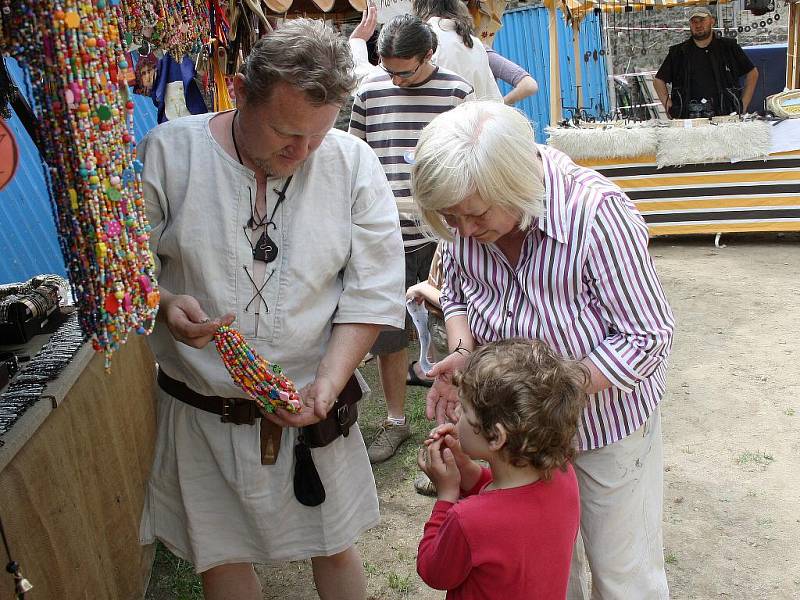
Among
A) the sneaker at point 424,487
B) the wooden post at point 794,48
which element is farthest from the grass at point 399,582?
the wooden post at point 794,48

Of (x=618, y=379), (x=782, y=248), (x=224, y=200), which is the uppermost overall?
(x=224, y=200)

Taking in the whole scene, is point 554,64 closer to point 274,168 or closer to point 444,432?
point 274,168

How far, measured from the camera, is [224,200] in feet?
6.39

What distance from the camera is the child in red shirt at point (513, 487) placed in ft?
5.48

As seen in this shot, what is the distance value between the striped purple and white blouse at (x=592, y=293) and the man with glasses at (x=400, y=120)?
78.2 inches

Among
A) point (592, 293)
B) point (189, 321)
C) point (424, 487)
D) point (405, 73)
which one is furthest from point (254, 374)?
point (405, 73)

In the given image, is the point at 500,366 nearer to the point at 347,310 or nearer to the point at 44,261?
the point at 347,310

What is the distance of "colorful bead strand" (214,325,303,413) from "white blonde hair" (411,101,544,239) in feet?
1.71

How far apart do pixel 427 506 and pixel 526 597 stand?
2.00 meters

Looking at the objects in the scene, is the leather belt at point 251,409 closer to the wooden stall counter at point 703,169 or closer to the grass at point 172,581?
the grass at point 172,581

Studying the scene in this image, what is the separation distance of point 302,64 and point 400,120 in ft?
7.53

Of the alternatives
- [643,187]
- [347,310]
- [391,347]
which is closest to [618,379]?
[347,310]

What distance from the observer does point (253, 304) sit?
6.49ft

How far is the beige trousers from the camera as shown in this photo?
2.05 meters
